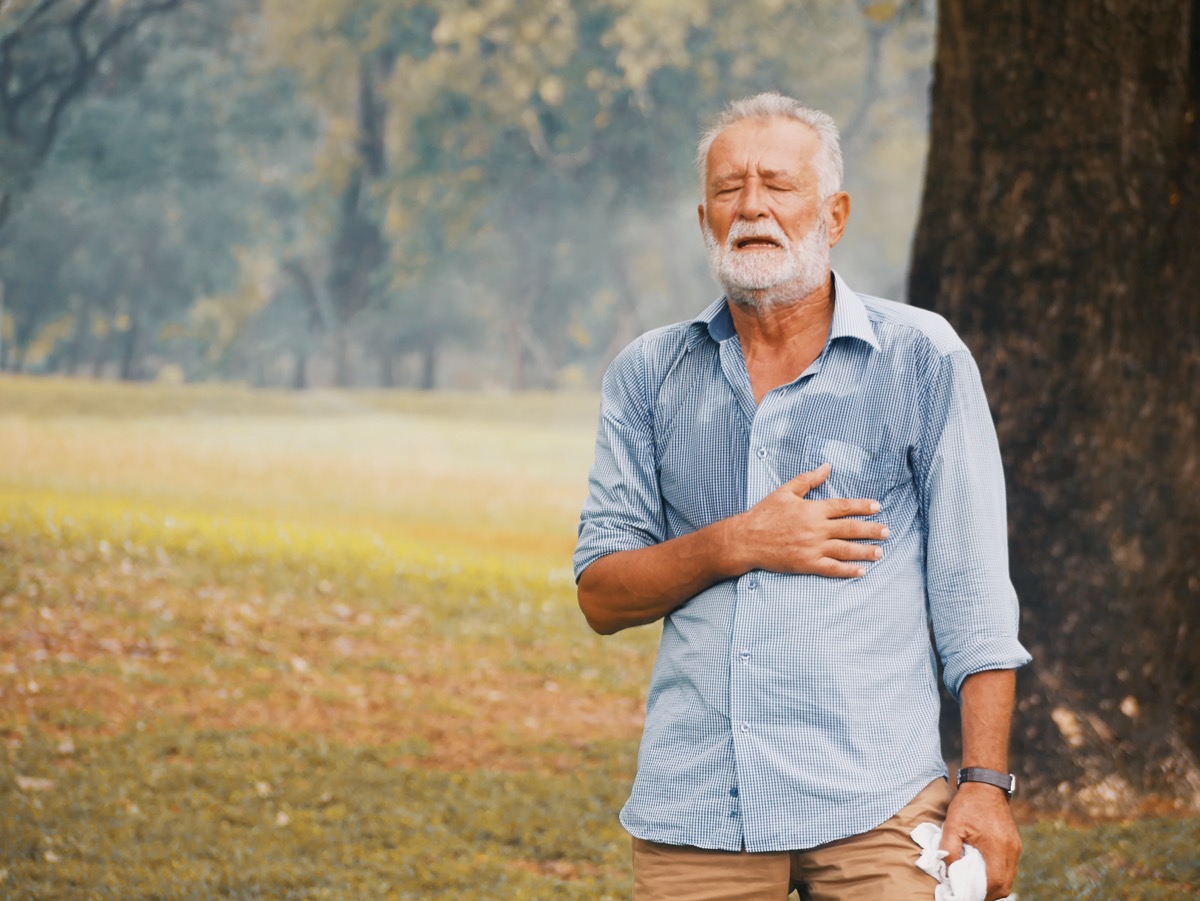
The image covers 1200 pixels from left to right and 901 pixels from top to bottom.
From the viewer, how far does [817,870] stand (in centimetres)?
Answer: 249

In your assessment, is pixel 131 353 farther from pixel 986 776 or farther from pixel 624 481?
pixel 986 776

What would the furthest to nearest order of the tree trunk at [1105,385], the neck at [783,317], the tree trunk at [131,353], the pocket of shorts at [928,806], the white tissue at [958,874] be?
the tree trunk at [131,353], the tree trunk at [1105,385], the neck at [783,317], the pocket of shorts at [928,806], the white tissue at [958,874]

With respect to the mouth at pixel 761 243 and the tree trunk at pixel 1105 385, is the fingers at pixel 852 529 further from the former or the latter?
the tree trunk at pixel 1105 385

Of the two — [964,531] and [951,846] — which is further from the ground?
[964,531]

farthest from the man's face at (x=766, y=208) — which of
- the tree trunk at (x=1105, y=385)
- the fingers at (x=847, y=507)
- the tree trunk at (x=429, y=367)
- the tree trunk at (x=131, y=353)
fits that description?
the tree trunk at (x=429, y=367)

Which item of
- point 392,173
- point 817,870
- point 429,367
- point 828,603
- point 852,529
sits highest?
point 392,173

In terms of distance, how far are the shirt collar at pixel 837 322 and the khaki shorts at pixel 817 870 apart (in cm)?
78

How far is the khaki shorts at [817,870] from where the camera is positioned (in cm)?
241

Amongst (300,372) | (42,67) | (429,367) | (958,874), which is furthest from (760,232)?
(429,367)

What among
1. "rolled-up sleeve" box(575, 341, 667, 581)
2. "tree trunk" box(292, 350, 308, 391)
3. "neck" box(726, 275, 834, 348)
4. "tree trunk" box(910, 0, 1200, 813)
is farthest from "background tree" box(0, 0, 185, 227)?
"neck" box(726, 275, 834, 348)

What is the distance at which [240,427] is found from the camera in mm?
12930

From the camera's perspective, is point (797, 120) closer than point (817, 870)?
No

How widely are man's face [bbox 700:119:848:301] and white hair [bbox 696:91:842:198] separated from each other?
0.01 m

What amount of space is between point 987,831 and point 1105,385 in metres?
3.49
